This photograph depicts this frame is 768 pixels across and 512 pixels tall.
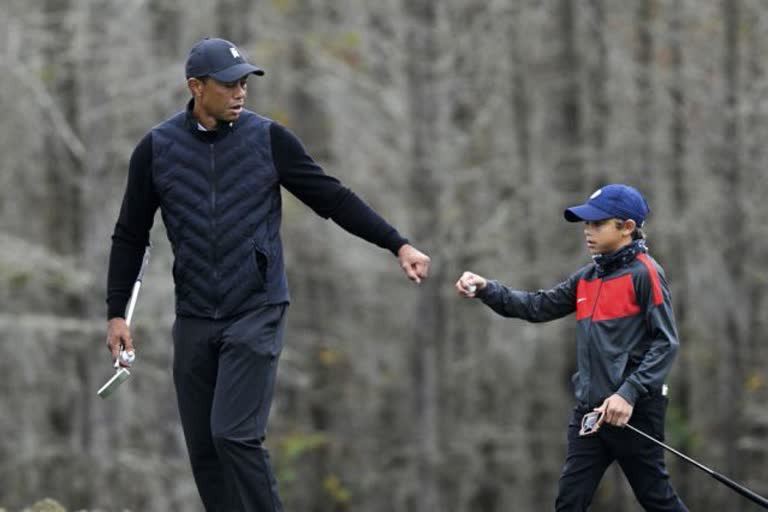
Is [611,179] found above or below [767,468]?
above

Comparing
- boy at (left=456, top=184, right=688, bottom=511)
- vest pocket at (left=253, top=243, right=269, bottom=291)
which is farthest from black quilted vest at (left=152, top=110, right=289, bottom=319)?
boy at (left=456, top=184, right=688, bottom=511)

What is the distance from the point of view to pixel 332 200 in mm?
5949

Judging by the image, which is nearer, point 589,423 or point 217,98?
point 217,98

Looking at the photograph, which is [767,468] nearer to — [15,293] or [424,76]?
[424,76]

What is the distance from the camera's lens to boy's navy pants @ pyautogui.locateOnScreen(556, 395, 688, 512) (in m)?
5.89

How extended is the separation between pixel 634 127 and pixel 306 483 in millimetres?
8342

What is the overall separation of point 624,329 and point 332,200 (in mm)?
1346

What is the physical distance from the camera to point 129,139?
59.4 feet

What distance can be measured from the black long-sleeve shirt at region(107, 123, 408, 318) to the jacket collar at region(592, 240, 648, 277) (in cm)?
85

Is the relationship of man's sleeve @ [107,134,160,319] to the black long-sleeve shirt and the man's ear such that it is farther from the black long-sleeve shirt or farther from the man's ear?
the man's ear

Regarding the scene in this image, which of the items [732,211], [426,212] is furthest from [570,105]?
[426,212]

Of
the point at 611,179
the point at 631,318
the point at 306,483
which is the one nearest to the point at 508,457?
the point at 306,483

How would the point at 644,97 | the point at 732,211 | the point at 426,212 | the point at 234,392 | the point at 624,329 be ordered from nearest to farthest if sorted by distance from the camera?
the point at 234,392
the point at 624,329
the point at 732,211
the point at 426,212
the point at 644,97

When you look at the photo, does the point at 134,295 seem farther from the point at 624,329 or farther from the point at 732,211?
the point at 732,211
